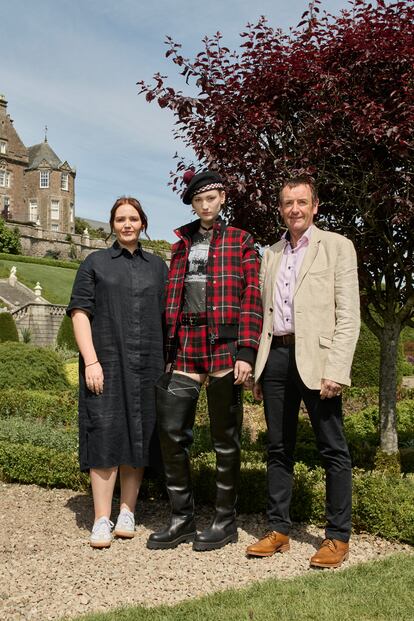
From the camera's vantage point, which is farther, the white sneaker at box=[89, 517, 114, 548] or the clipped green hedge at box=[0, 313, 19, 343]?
the clipped green hedge at box=[0, 313, 19, 343]

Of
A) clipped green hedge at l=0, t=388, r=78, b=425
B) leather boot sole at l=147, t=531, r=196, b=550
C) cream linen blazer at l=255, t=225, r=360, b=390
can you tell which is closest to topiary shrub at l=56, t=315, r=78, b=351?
clipped green hedge at l=0, t=388, r=78, b=425

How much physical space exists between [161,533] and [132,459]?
22.0 inches

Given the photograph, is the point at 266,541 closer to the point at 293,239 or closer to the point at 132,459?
the point at 132,459

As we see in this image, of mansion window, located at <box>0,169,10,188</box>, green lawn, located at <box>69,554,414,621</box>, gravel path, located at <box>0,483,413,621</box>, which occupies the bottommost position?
gravel path, located at <box>0,483,413,621</box>

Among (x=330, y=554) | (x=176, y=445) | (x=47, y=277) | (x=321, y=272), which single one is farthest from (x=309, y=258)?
(x=47, y=277)

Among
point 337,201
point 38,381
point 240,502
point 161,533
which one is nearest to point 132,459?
point 161,533

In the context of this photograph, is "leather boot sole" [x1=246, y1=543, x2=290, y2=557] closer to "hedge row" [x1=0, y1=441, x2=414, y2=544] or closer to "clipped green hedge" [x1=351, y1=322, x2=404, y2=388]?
"hedge row" [x1=0, y1=441, x2=414, y2=544]

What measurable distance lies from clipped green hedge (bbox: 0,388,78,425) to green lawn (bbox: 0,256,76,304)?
26585mm

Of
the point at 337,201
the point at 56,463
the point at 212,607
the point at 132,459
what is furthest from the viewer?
the point at 56,463

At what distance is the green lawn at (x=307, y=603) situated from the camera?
3193mm

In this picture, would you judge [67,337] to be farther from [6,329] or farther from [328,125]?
[328,125]

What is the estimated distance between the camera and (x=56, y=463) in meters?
6.21

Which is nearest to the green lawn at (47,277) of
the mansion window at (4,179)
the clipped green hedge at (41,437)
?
the mansion window at (4,179)

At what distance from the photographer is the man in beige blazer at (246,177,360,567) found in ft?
13.1
